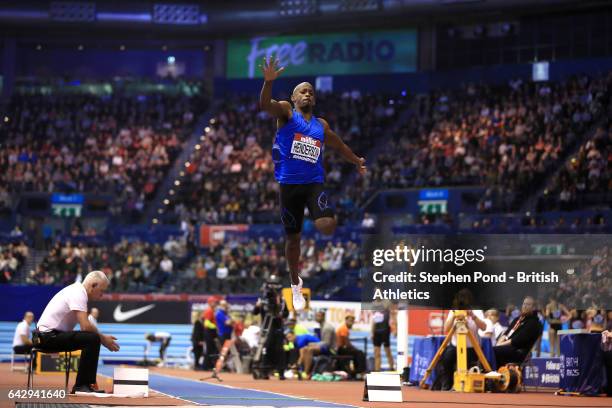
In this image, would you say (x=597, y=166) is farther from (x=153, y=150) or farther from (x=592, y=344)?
(x=153, y=150)

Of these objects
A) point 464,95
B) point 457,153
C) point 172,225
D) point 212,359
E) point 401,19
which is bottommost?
point 212,359

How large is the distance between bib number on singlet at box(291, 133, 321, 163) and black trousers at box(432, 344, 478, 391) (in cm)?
803

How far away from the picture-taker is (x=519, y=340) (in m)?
17.6

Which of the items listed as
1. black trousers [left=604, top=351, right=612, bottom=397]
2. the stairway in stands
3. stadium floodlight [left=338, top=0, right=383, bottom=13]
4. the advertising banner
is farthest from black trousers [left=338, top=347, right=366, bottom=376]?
stadium floodlight [left=338, top=0, right=383, bottom=13]

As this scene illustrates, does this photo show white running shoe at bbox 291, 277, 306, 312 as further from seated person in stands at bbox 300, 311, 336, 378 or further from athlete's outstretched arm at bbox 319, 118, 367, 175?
seated person in stands at bbox 300, 311, 336, 378

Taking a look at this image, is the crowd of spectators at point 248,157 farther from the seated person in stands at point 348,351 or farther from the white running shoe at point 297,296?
the white running shoe at point 297,296

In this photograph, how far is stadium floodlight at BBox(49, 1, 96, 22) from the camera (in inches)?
1940

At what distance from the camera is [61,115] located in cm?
4741

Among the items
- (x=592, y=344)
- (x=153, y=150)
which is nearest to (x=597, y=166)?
(x=592, y=344)

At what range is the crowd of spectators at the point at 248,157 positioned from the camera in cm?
3953

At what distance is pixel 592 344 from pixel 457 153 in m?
21.9

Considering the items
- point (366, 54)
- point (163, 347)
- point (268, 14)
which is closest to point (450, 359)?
point (163, 347)

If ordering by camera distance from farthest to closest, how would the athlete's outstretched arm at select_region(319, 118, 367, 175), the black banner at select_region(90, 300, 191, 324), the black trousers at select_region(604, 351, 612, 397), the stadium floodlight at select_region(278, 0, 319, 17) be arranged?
the stadium floodlight at select_region(278, 0, 319, 17)
the black banner at select_region(90, 300, 191, 324)
the black trousers at select_region(604, 351, 612, 397)
the athlete's outstretched arm at select_region(319, 118, 367, 175)

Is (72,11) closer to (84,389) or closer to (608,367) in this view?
(608,367)
